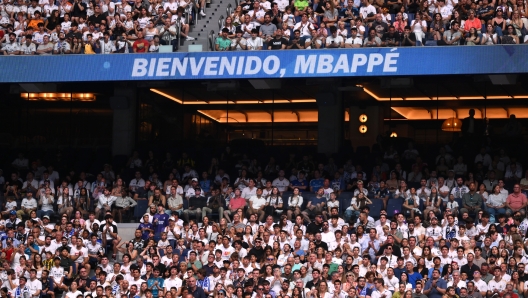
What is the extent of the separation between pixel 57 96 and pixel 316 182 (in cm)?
980

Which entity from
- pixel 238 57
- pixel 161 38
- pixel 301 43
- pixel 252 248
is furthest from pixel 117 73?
pixel 252 248

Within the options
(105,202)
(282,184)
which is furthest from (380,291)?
(105,202)

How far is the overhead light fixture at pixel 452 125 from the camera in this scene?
27.9 meters

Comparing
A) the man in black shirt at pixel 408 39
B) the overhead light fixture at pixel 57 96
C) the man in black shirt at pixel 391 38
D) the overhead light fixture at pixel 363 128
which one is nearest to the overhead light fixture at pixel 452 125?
the overhead light fixture at pixel 363 128

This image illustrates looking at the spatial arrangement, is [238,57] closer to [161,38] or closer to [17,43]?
[161,38]

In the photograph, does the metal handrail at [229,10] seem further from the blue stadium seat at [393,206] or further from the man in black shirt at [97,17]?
the blue stadium seat at [393,206]

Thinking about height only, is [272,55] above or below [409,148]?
above

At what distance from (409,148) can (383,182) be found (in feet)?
8.29

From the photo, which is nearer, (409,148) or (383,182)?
(383,182)

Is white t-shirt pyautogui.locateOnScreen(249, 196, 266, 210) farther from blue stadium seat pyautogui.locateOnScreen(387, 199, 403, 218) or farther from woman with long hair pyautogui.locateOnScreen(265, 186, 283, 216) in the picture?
blue stadium seat pyautogui.locateOnScreen(387, 199, 403, 218)

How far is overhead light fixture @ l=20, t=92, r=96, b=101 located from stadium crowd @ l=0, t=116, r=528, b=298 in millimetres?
3651

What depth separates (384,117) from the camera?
28484 mm

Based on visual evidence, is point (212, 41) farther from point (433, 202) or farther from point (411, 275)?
point (411, 275)

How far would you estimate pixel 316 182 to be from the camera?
25094mm
